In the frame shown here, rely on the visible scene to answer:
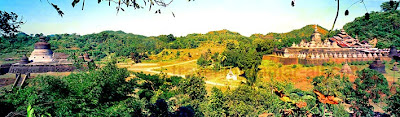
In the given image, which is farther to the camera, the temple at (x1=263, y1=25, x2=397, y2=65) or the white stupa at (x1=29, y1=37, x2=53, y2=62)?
the temple at (x1=263, y1=25, x2=397, y2=65)

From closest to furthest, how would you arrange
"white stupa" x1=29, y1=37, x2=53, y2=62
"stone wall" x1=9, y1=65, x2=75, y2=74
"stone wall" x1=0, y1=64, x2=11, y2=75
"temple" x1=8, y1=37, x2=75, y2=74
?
"stone wall" x1=0, y1=64, x2=11, y2=75, "stone wall" x1=9, y1=65, x2=75, y2=74, "temple" x1=8, y1=37, x2=75, y2=74, "white stupa" x1=29, y1=37, x2=53, y2=62

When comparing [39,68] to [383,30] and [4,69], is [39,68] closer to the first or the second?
[4,69]

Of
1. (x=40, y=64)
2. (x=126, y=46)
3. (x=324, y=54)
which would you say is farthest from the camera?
(x=126, y=46)

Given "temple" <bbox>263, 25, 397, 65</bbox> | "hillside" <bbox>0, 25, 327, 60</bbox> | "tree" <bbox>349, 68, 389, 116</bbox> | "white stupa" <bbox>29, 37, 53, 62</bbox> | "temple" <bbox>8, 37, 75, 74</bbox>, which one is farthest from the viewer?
"hillside" <bbox>0, 25, 327, 60</bbox>

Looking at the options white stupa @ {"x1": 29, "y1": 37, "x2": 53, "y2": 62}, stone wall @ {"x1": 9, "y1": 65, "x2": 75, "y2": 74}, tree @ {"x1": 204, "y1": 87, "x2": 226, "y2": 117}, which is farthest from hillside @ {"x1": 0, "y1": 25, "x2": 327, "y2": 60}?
tree @ {"x1": 204, "y1": 87, "x2": 226, "y2": 117}

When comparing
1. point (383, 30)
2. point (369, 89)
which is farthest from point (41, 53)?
point (383, 30)

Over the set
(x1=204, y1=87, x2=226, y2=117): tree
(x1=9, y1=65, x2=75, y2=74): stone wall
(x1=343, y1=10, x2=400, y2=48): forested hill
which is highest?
(x1=343, y1=10, x2=400, y2=48): forested hill

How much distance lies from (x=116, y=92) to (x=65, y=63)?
16.6 meters

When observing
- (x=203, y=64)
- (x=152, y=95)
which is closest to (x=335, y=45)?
(x=203, y=64)

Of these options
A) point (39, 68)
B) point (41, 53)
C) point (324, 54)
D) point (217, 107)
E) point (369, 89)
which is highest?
point (41, 53)

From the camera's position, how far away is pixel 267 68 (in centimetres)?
2867

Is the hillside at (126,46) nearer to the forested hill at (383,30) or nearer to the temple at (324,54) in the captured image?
the temple at (324,54)

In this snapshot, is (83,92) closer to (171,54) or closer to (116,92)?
(116,92)

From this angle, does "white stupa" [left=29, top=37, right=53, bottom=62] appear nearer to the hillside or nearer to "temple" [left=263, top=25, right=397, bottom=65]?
the hillside
